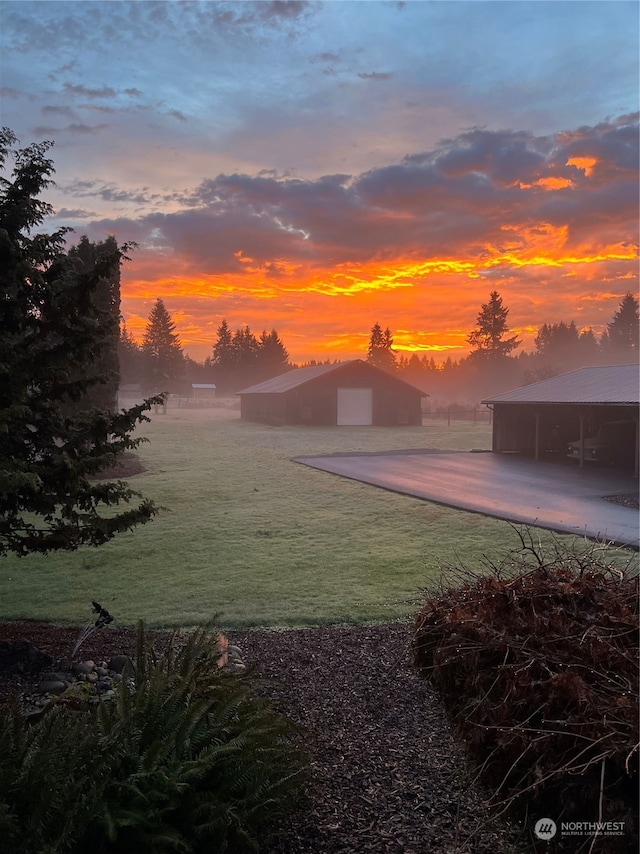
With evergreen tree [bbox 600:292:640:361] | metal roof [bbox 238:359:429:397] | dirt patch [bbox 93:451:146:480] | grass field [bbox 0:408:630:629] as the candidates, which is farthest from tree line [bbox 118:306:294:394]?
grass field [bbox 0:408:630:629]

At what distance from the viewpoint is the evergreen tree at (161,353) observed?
217 ft

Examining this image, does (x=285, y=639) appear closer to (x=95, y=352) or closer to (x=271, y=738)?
(x=271, y=738)

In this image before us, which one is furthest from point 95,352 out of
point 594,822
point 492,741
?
point 594,822

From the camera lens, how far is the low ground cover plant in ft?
8.61

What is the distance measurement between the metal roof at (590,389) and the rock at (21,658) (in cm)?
1595

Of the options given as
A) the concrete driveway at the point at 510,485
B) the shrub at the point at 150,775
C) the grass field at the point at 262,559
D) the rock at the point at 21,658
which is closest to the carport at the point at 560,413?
the concrete driveway at the point at 510,485

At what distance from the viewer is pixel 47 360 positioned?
489 centimetres

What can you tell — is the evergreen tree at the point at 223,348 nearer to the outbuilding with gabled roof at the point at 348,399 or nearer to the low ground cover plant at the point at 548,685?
the outbuilding with gabled roof at the point at 348,399

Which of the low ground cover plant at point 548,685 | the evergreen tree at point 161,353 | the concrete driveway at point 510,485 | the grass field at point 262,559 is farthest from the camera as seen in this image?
the evergreen tree at point 161,353

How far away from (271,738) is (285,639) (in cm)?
251

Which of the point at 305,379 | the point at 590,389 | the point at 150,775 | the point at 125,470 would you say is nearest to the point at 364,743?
the point at 150,775

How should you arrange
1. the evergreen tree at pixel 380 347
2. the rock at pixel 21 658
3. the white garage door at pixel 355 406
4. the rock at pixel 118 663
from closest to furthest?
the rock at pixel 21 658
the rock at pixel 118 663
the white garage door at pixel 355 406
the evergreen tree at pixel 380 347

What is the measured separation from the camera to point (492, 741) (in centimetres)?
322

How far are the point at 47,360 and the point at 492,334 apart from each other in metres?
74.2
